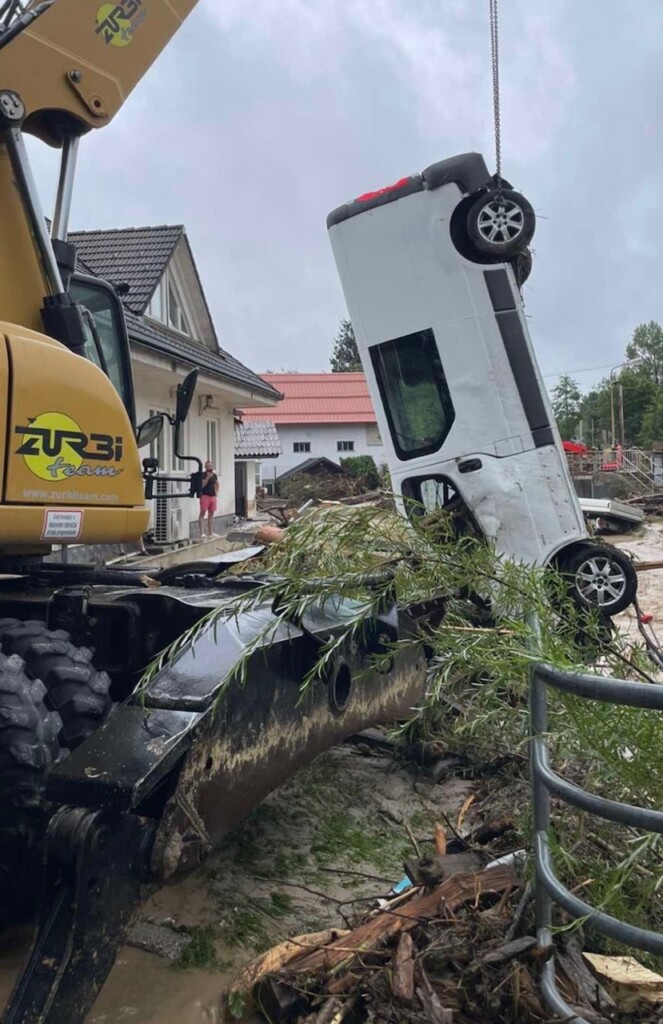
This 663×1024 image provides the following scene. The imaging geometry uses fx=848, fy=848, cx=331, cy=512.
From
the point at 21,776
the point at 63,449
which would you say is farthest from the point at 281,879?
the point at 63,449

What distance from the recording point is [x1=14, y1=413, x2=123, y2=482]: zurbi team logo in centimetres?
294

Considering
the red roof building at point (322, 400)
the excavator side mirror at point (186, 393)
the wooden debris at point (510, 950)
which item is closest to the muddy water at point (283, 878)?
the wooden debris at point (510, 950)

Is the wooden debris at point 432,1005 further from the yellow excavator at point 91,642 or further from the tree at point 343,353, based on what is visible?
the tree at point 343,353

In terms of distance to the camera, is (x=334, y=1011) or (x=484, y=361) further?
(x=484, y=361)

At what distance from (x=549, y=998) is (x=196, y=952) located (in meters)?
1.37

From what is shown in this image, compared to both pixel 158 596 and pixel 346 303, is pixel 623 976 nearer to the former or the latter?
pixel 158 596

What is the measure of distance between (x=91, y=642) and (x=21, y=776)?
39.3 inches

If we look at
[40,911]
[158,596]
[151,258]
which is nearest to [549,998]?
[40,911]

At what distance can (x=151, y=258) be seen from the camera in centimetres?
1493

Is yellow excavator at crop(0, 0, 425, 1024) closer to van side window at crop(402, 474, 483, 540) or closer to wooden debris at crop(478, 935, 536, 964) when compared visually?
wooden debris at crop(478, 935, 536, 964)

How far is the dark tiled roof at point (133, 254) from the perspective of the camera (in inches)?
553

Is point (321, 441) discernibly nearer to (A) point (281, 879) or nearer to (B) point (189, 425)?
(B) point (189, 425)

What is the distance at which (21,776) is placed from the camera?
2469 millimetres


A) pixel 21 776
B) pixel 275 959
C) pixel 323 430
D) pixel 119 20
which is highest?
pixel 323 430
